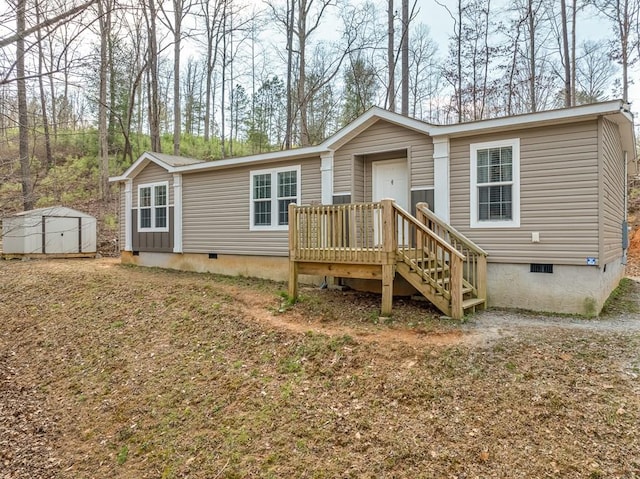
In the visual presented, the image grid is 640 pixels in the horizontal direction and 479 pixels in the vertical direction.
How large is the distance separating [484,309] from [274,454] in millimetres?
4517

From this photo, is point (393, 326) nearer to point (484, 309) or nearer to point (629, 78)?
point (484, 309)

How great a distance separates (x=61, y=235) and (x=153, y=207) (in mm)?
4964

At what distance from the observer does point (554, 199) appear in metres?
6.43

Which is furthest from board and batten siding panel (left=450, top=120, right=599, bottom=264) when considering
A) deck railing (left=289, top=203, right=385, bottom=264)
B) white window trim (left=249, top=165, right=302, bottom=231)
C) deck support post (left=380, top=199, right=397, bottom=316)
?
white window trim (left=249, top=165, right=302, bottom=231)

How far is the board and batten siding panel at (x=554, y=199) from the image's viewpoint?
619 cm

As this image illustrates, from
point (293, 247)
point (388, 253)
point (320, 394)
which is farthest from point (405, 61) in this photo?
point (320, 394)

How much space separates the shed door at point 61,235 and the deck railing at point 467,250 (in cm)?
1287

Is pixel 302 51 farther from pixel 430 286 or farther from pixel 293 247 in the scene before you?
pixel 430 286

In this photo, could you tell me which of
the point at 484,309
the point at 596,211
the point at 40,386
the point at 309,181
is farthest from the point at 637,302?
the point at 40,386

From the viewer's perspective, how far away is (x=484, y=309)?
668 centimetres

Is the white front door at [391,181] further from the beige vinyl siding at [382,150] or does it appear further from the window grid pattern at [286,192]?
the window grid pattern at [286,192]

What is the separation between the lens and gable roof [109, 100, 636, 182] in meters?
6.03

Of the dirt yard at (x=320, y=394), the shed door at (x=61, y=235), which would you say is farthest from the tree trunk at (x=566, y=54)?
the shed door at (x=61, y=235)

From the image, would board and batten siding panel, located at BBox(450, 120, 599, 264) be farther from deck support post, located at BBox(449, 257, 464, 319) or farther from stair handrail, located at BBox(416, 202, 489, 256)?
deck support post, located at BBox(449, 257, 464, 319)
